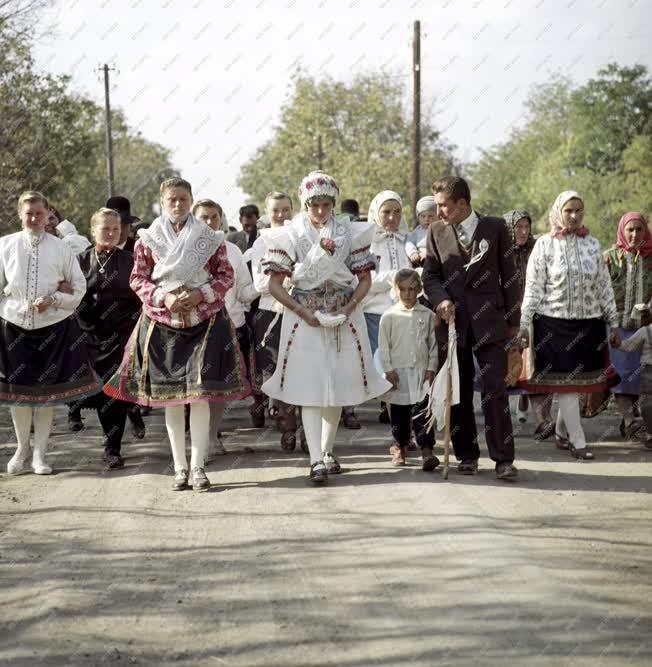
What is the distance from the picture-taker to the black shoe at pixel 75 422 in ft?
38.4


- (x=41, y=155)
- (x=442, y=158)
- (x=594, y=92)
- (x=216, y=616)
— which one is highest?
(x=594, y=92)

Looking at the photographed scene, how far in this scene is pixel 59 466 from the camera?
9.48 m

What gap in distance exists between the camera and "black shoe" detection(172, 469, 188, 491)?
27.1 ft

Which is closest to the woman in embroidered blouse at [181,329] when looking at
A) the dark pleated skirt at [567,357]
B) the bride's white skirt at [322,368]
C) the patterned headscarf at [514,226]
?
the bride's white skirt at [322,368]

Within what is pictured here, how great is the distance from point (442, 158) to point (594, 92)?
1321 cm

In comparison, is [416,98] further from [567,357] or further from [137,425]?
[567,357]

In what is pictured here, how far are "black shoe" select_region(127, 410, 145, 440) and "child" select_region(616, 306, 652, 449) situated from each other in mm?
4432

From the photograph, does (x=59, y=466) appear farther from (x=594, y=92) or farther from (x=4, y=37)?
(x=594, y=92)

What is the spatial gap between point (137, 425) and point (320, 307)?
328 centimetres

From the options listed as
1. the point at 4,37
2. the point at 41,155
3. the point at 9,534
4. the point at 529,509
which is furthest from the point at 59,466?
the point at 41,155

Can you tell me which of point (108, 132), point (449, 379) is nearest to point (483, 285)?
point (449, 379)

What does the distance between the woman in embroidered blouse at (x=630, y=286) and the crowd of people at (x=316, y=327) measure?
17 mm

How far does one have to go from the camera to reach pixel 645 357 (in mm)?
10406

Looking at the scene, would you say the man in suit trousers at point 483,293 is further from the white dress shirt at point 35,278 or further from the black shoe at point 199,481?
the white dress shirt at point 35,278
